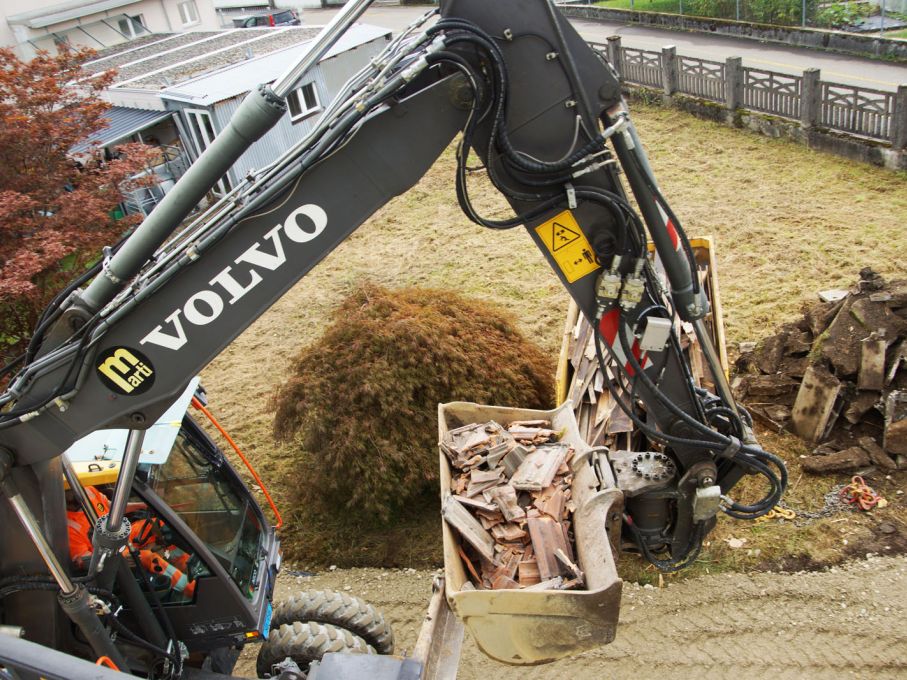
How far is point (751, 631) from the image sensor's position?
219 inches

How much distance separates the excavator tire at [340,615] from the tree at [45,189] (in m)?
4.66

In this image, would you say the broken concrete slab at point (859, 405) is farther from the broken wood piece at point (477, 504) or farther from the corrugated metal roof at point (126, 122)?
the corrugated metal roof at point (126, 122)

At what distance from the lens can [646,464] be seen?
14.9ft

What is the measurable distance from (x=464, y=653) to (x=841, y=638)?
2.72 m

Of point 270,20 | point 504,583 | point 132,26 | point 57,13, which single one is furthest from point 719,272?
point 270,20

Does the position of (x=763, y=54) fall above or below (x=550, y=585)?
below

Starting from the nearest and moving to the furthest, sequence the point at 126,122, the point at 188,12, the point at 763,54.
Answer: the point at 126,122, the point at 763,54, the point at 188,12

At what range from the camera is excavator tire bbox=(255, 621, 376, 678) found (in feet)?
16.3

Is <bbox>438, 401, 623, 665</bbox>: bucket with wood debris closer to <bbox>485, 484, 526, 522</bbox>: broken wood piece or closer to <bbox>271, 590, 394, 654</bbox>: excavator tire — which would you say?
<bbox>485, 484, 526, 522</bbox>: broken wood piece

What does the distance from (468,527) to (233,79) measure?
13425mm

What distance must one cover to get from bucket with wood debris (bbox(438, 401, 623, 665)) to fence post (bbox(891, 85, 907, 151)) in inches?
379

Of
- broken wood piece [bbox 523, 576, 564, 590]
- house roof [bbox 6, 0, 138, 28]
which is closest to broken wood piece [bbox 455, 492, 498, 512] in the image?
broken wood piece [bbox 523, 576, 564, 590]

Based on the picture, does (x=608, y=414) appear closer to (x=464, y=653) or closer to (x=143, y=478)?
(x=464, y=653)

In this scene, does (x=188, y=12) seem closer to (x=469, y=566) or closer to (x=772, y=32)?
(x=772, y=32)
